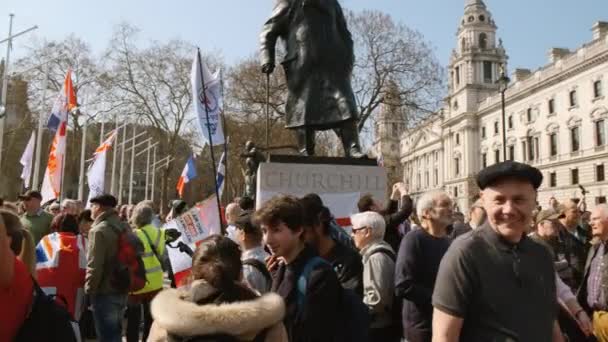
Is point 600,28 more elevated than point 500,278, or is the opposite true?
point 600,28

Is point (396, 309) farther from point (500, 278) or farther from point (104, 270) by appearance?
point (104, 270)

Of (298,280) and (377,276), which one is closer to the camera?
(298,280)

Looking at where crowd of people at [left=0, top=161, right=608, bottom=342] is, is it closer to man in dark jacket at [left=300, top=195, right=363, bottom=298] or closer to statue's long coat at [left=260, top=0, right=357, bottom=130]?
man in dark jacket at [left=300, top=195, right=363, bottom=298]

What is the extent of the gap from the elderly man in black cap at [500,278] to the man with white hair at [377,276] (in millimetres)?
1570

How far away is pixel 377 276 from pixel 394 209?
2.11 meters

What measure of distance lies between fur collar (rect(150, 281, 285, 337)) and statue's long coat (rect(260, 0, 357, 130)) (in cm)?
572

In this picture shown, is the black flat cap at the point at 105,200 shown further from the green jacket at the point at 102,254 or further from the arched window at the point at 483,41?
the arched window at the point at 483,41

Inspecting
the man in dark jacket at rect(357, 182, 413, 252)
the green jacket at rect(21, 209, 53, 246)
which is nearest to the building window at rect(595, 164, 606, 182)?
the man in dark jacket at rect(357, 182, 413, 252)

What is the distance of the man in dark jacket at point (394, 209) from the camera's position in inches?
205

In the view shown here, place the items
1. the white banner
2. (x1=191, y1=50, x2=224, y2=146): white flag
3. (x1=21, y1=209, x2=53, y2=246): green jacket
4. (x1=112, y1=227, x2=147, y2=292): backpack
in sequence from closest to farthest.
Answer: (x1=112, y1=227, x2=147, y2=292): backpack, the white banner, (x1=21, y1=209, x2=53, y2=246): green jacket, (x1=191, y1=50, x2=224, y2=146): white flag

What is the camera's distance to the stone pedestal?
7.12 metres

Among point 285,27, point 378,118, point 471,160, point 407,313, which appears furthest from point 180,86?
point 471,160

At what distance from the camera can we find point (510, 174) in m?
2.23

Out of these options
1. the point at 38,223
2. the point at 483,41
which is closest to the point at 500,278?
the point at 38,223
